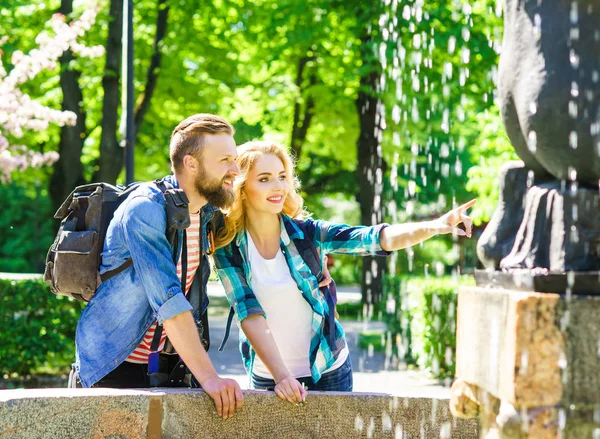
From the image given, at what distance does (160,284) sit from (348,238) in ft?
3.56

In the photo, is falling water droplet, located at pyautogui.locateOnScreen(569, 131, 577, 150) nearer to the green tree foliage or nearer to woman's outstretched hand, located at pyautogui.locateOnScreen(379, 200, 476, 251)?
Answer: woman's outstretched hand, located at pyautogui.locateOnScreen(379, 200, 476, 251)

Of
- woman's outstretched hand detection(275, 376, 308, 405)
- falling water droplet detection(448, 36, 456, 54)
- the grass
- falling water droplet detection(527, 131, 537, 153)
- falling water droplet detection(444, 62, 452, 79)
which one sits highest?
falling water droplet detection(448, 36, 456, 54)

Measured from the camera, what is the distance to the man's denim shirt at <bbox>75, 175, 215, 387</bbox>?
11.8ft

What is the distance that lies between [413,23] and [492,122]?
2845 mm

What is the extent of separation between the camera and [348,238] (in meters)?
4.32

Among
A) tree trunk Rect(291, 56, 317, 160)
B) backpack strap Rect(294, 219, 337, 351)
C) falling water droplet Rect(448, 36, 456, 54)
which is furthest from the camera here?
tree trunk Rect(291, 56, 317, 160)

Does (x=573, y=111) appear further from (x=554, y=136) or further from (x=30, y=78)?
(x=30, y=78)

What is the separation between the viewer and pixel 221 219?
422 centimetres

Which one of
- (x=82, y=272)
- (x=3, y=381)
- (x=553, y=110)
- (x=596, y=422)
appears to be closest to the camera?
(x=596, y=422)

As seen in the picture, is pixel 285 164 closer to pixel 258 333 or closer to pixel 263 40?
pixel 258 333

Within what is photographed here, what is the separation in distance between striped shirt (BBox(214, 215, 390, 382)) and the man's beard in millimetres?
434

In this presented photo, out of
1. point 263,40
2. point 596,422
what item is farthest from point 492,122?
point 596,422

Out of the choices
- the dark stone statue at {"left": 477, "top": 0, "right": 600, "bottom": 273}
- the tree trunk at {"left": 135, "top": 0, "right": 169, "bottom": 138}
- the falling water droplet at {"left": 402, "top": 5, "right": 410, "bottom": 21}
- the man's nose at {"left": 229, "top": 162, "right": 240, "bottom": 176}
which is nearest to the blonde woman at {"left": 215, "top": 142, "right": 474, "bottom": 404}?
the man's nose at {"left": 229, "top": 162, "right": 240, "bottom": 176}

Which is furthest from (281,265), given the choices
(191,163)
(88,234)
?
(88,234)
